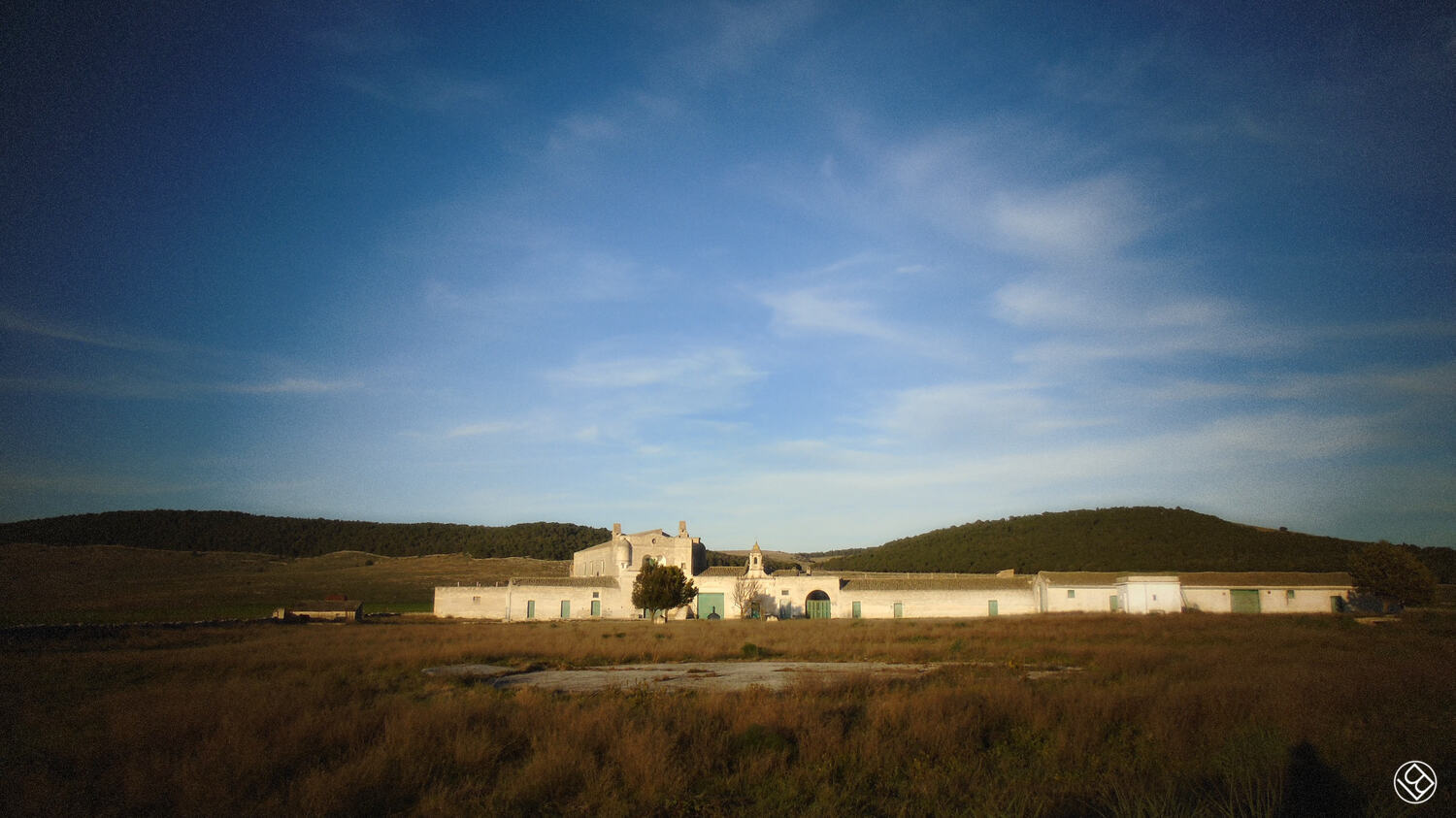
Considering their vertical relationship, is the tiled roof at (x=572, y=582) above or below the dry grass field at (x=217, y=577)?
above

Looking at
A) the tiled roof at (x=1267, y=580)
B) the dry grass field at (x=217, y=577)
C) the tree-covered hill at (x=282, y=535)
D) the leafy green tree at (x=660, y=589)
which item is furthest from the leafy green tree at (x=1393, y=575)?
the tree-covered hill at (x=282, y=535)

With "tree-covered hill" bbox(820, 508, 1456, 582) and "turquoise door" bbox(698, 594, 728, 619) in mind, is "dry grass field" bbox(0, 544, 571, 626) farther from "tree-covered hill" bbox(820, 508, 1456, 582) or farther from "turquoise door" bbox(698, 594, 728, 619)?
"tree-covered hill" bbox(820, 508, 1456, 582)

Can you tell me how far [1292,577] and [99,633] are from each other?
62.7 m

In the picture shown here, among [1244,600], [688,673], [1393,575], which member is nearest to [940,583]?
[1244,600]

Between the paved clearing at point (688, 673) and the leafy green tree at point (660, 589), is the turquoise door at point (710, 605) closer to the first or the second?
the leafy green tree at point (660, 589)

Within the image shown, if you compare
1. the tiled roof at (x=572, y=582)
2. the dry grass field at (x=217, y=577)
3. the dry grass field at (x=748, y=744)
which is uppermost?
the dry grass field at (x=748, y=744)

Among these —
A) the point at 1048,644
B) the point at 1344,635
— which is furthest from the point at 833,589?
the point at 1344,635

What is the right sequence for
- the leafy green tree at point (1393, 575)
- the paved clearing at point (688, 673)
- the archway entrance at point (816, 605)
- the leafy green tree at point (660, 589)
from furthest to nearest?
the archway entrance at point (816, 605) < the leafy green tree at point (660, 589) < the leafy green tree at point (1393, 575) < the paved clearing at point (688, 673)

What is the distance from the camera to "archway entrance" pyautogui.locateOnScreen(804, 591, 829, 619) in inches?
1907

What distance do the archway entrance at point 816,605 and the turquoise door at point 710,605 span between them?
19.3 ft

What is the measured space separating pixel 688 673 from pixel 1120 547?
254 feet

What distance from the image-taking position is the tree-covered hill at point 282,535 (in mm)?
123375

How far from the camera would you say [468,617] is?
5056 centimetres

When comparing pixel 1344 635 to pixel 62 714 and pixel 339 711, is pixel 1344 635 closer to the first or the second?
pixel 339 711
